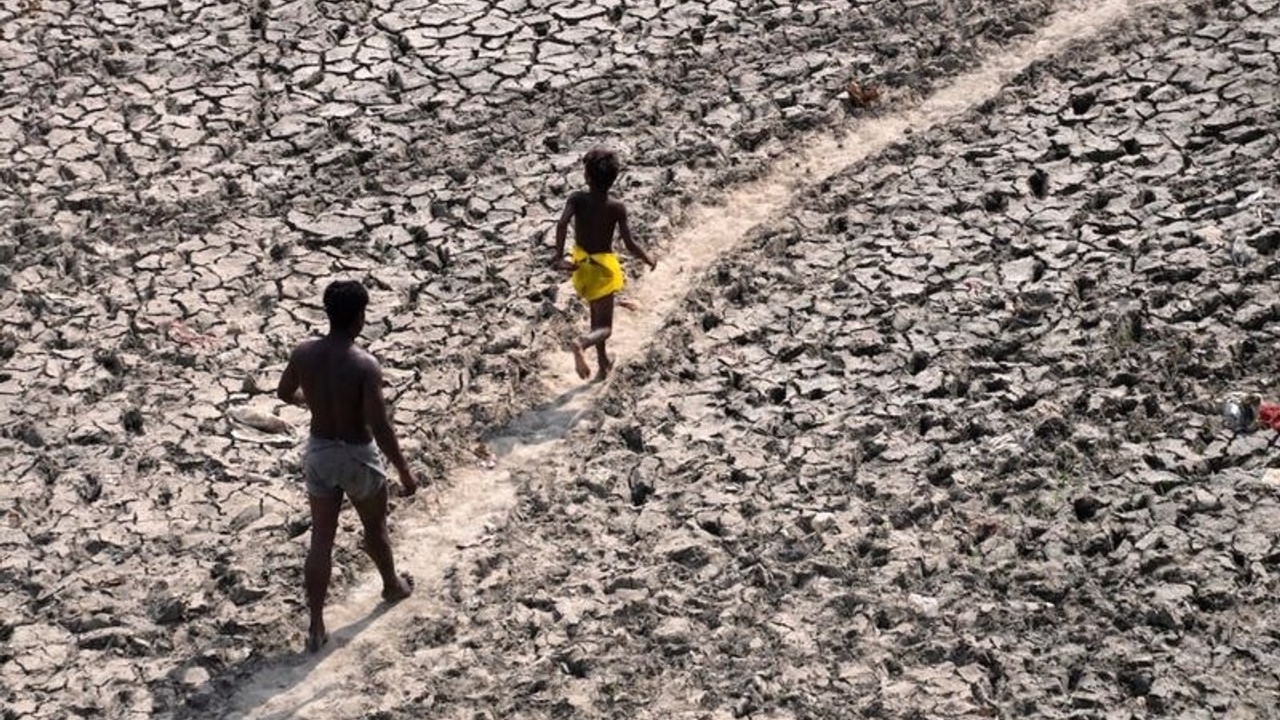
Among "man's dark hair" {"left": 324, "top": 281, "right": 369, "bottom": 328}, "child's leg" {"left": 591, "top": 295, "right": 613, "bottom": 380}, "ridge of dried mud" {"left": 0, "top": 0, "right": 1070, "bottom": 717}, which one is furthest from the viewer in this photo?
"child's leg" {"left": 591, "top": 295, "right": 613, "bottom": 380}

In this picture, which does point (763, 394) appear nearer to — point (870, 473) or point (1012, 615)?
point (870, 473)

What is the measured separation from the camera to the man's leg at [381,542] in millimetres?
9133

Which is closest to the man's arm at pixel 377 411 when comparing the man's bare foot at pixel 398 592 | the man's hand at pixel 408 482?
the man's hand at pixel 408 482

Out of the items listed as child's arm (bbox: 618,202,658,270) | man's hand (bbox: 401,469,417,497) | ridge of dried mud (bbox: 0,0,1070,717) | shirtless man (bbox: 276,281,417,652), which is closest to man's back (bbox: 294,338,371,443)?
shirtless man (bbox: 276,281,417,652)

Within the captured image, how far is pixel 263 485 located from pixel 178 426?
2.07 ft

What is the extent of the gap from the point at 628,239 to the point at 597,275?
0.79ft

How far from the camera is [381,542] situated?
30.5ft

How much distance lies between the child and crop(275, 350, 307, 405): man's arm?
183cm

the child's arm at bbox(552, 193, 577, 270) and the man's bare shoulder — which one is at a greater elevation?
the man's bare shoulder

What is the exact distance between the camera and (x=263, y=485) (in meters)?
10.1

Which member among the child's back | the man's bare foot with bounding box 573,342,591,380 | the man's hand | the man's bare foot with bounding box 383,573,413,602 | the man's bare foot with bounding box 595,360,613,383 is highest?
the child's back

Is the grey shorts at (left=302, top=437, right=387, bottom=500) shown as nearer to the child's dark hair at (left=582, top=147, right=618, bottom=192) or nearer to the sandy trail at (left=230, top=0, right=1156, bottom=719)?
the sandy trail at (left=230, top=0, right=1156, bottom=719)

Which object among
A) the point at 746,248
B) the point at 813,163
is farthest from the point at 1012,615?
the point at 813,163

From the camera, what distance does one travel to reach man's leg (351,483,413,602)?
9.13 m
